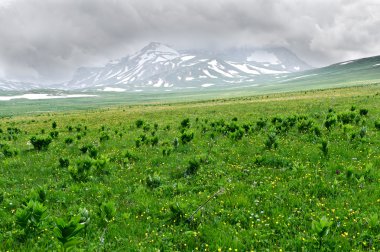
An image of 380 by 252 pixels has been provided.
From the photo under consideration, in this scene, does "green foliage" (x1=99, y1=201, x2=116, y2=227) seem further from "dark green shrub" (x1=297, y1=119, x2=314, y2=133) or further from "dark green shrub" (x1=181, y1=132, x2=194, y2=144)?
"dark green shrub" (x1=297, y1=119, x2=314, y2=133)

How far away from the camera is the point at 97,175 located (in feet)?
40.4

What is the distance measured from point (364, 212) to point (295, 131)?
10876mm

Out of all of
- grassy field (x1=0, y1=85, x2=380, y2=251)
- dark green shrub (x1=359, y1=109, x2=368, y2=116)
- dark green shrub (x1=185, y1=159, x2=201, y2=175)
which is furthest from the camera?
dark green shrub (x1=359, y1=109, x2=368, y2=116)

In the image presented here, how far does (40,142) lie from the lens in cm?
1792

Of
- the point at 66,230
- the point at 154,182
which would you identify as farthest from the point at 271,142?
the point at 66,230

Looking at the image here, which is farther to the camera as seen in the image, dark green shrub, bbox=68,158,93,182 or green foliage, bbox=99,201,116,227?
dark green shrub, bbox=68,158,93,182

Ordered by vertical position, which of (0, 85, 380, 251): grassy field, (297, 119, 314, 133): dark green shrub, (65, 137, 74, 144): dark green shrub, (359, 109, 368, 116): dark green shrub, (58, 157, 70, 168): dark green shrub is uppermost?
(359, 109, 368, 116): dark green shrub

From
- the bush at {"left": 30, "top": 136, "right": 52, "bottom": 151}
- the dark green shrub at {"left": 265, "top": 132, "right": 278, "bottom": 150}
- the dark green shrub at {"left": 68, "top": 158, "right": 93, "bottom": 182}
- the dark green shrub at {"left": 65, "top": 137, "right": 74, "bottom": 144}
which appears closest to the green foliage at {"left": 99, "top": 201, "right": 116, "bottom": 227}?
the dark green shrub at {"left": 68, "top": 158, "right": 93, "bottom": 182}

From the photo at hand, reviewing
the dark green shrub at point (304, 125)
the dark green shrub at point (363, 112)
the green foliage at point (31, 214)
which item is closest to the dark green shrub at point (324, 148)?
the dark green shrub at point (304, 125)

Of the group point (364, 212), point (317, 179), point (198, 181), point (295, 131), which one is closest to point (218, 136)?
point (295, 131)

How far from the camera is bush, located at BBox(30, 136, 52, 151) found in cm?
1778

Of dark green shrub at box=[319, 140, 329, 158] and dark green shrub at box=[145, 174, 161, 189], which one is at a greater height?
dark green shrub at box=[319, 140, 329, 158]

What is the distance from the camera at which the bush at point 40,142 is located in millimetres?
17781

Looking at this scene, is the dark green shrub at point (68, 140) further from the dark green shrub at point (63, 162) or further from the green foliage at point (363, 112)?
the green foliage at point (363, 112)
